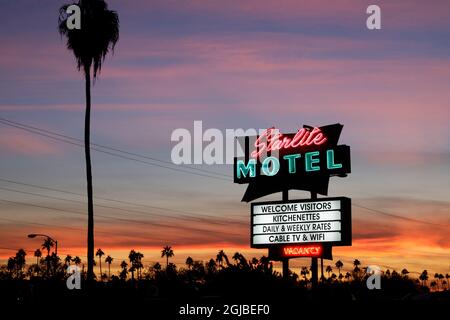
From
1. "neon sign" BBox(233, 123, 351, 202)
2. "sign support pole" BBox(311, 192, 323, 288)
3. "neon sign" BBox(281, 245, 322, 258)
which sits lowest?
"sign support pole" BBox(311, 192, 323, 288)

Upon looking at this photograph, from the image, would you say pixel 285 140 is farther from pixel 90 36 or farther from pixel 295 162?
pixel 90 36

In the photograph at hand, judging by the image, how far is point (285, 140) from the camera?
36.4 m

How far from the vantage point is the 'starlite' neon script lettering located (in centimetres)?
3519

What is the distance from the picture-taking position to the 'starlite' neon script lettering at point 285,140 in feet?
115

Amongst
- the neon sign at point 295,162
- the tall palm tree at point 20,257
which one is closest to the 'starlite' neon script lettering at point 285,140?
the neon sign at point 295,162

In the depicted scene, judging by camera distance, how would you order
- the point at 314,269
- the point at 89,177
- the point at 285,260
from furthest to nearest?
the point at 89,177, the point at 285,260, the point at 314,269

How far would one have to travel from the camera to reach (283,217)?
35469mm

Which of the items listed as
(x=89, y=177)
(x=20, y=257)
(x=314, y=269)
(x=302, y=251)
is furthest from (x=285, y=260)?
(x=20, y=257)

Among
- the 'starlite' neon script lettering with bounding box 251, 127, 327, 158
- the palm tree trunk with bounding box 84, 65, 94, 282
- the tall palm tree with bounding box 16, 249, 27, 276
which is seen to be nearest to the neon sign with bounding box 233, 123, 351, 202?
the 'starlite' neon script lettering with bounding box 251, 127, 327, 158

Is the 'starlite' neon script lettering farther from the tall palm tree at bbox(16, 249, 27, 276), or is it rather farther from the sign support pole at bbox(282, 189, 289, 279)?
the tall palm tree at bbox(16, 249, 27, 276)
